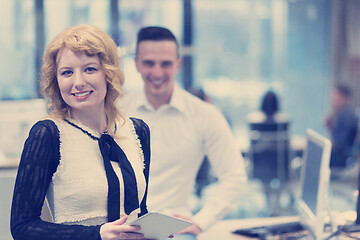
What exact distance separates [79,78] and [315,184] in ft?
3.49

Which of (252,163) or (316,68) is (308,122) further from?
(252,163)

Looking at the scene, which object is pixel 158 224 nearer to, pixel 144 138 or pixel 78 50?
pixel 144 138

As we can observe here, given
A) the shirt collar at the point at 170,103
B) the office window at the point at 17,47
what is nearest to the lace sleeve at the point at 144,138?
the shirt collar at the point at 170,103

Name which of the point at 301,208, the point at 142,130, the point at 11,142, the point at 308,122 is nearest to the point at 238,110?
the point at 308,122

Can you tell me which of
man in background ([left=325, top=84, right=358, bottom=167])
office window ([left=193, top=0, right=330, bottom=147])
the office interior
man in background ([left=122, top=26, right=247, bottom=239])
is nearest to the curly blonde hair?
man in background ([left=122, top=26, right=247, bottom=239])

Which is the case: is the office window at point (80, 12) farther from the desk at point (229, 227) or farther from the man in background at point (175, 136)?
the desk at point (229, 227)

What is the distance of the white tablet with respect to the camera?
1.27 meters

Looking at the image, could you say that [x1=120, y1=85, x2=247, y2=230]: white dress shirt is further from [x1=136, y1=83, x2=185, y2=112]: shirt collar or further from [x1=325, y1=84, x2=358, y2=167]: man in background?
[x1=325, y1=84, x2=358, y2=167]: man in background

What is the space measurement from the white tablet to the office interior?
3236 mm

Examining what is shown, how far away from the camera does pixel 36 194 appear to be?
1.26m

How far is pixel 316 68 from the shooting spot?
7.41 meters

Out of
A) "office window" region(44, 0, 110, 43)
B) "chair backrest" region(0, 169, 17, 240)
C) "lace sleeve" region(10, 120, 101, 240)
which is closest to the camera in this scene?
"lace sleeve" region(10, 120, 101, 240)

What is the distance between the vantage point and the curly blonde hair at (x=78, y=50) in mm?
1337

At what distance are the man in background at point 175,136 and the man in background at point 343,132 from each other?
3.55m
